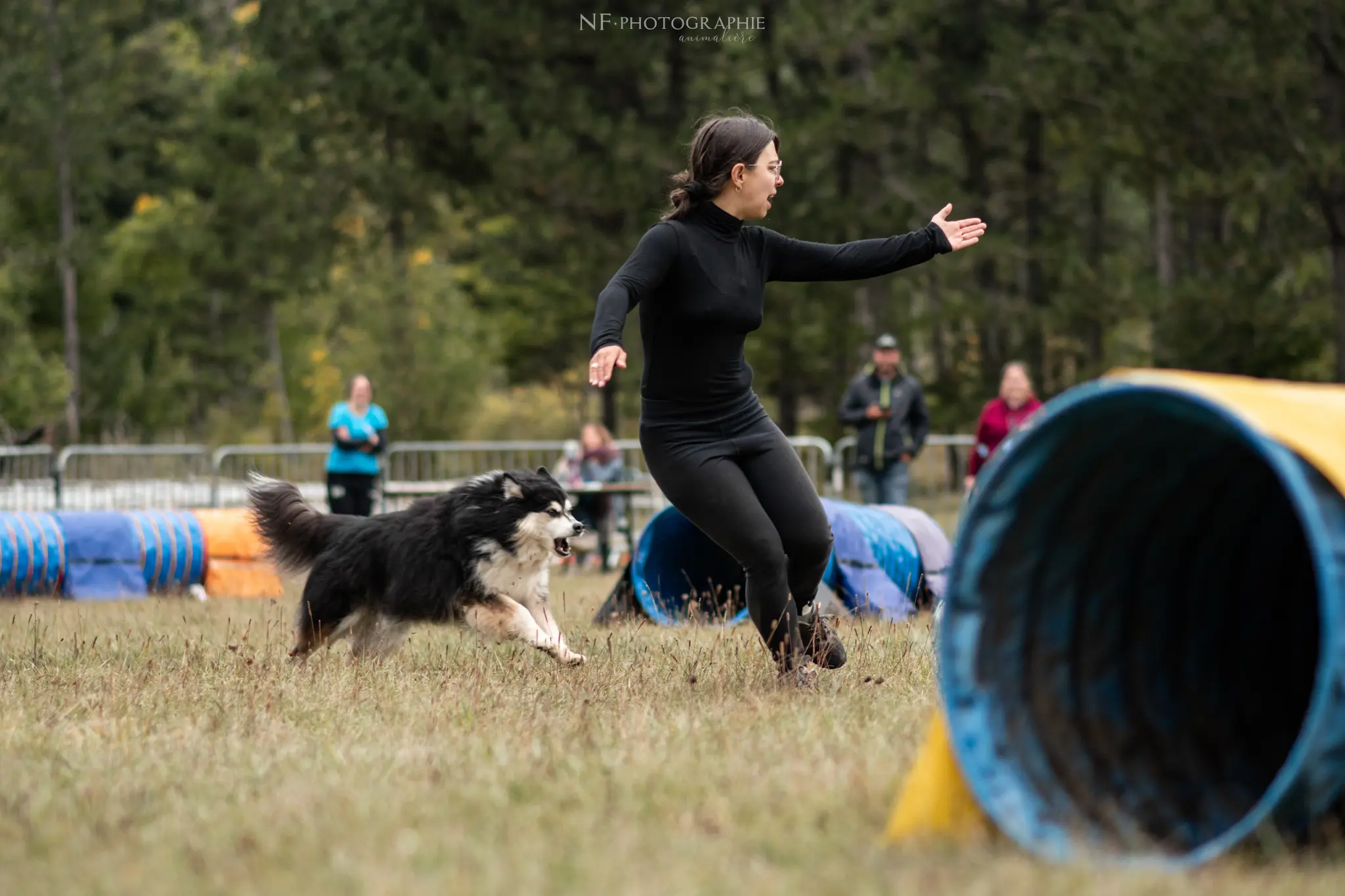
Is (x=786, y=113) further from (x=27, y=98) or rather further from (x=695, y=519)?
(x=695, y=519)

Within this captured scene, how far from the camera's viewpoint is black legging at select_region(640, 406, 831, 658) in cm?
562

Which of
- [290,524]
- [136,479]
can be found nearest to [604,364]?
[290,524]

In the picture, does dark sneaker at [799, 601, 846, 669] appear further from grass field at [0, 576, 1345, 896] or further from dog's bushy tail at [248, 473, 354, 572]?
dog's bushy tail at [248, 473, 354, 572]

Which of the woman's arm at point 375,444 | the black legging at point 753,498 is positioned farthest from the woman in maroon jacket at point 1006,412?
the black legging at point 753,498

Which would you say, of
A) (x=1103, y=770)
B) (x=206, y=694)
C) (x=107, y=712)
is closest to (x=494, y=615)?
(x=206, y=694)

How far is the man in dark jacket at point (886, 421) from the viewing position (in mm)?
14047

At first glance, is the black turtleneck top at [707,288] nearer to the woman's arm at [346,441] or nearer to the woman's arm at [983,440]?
the woman's arm at [983,440]

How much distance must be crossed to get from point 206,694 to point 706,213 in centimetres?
253

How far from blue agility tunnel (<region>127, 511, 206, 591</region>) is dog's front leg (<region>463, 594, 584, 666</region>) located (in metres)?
6.22

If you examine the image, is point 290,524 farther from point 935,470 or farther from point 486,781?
point 935,470

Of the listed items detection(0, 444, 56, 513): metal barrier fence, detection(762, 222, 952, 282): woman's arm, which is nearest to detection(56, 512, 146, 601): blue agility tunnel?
detection(0, 444, 56, 513): metal barrier fence

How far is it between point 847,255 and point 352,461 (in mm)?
8813

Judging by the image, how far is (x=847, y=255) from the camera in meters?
5.91

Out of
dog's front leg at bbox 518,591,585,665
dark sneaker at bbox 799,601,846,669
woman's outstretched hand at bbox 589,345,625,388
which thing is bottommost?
dog's front leg at bbox 518,591,585,665
